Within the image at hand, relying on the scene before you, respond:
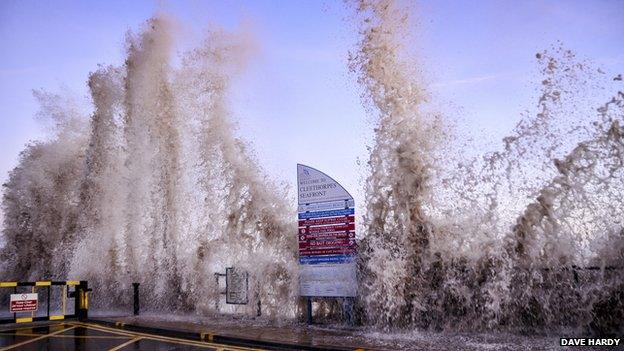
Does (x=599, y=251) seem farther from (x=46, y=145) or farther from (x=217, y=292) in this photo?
(x=46, y=145)

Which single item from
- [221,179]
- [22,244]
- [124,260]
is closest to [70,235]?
[22,244]

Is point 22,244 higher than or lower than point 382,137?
lower

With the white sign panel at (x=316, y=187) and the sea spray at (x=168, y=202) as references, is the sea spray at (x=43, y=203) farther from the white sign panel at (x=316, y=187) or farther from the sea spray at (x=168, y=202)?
the white sign panel at (x=316, y=187)

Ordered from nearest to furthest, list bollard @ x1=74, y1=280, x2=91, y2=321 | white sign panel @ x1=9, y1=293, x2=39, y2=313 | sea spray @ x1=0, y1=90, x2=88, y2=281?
white sign panel @ x1=9, y1=293, x2=39, y2=313, bollard @ x1=74, y1=280, x2=91, y2=321, sea spray @ x1=0, y1=90, x2=88, y2=281

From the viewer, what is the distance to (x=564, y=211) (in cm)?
1045

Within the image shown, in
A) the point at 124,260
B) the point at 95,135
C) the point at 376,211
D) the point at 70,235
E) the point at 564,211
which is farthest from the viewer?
the point at 70,235

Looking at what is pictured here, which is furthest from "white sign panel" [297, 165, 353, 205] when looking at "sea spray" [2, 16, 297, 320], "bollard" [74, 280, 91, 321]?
"bollard" [74, 280, 91, 321]

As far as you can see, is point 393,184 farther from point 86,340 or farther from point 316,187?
point 86,340

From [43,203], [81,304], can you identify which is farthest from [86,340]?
[43,203]

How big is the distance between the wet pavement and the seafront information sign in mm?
2797

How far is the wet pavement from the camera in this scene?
8844mm

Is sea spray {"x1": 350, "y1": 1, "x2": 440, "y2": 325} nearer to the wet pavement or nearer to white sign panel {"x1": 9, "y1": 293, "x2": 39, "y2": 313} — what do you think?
the wet pavement

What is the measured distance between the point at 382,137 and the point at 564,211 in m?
4.73

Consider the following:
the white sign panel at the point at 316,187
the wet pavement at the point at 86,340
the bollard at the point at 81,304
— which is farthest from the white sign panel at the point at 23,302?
the white sign panel at the point at 316,187
